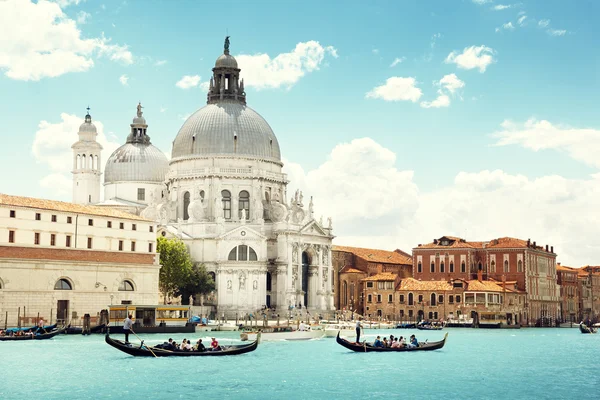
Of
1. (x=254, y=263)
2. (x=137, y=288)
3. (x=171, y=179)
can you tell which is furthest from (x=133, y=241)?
(x=171, y=179)

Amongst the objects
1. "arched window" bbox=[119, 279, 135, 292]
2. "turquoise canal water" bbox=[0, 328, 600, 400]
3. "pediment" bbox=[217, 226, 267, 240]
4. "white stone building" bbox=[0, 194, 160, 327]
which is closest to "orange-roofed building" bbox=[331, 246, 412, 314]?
"pediment" bbox=[217, 226, 267, 240]

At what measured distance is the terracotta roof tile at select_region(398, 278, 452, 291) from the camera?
303 feet

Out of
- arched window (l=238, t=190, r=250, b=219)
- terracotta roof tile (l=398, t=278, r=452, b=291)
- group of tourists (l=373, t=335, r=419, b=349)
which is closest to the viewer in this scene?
group of tourists (l=373, t=335, r=419, b=349)

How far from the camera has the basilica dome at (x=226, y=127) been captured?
283 feet

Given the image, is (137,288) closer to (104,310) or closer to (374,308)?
(104,310)

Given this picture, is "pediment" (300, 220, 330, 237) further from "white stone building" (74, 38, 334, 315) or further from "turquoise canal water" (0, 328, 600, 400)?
"turquoise canal water" (0, 328, 600, 400)

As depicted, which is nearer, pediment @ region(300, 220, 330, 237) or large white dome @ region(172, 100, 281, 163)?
pediment @ region(300, 220, 330, 237)

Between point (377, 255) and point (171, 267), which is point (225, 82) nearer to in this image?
point (171, 267)

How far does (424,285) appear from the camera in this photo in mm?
93688

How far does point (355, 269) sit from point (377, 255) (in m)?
5.84

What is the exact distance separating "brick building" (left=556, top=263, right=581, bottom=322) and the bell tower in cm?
5253

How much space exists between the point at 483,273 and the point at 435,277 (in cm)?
475

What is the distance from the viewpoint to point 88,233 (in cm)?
6100

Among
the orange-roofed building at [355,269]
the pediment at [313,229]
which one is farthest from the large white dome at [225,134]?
the orange-roofed building at [355,269]
